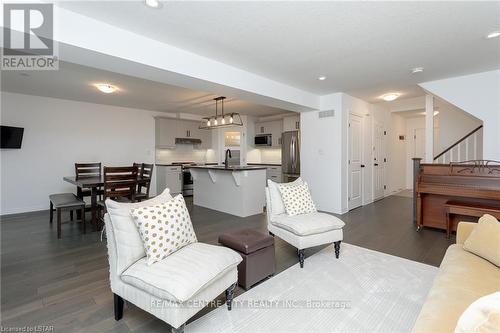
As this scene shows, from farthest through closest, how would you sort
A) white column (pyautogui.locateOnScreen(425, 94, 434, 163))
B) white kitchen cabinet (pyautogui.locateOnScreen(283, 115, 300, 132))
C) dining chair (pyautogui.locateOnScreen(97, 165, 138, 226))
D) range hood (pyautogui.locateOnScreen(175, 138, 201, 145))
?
range hood (pyautogui.locateOnScreen(175, 138, 201, 145)) < white kitchen cabinet (pyautogui.locateOnScreen(283, 115, 300, 132)) < white column (pyautogui.locateOnScreen(425, 94, 434, 163)) < dining chair (pyautogui.locateOnScreen(97, 165, 138, 226))

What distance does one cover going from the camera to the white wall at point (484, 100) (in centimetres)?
373

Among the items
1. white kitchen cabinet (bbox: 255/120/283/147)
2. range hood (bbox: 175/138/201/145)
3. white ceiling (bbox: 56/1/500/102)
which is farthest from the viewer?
white kitchen cabinet (bbox: 255/120/283/147)

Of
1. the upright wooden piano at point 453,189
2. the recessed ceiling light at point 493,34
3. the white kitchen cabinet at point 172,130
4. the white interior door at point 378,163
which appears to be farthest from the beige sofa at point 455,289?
the white kitchen cabinet at point 172,130

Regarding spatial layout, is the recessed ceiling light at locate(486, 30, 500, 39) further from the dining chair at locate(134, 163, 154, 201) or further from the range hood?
the range hood

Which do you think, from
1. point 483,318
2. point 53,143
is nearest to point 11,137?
point 53,143

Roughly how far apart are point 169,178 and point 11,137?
A: 3.27 metres

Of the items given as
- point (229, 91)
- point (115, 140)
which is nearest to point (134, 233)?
point (229, 91)

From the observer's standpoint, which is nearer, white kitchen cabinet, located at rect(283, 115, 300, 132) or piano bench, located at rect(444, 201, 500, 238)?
piano bench, located at rect(444, 201, 500, 238)

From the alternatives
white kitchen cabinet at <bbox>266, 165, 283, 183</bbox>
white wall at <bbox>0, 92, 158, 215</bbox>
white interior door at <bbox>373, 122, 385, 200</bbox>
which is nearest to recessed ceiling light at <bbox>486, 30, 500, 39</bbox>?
white interior door at <bbox>373, 122, 385, 200</bbox>

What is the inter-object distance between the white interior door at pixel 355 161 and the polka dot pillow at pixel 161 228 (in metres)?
4.18

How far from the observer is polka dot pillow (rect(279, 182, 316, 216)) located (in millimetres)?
2947

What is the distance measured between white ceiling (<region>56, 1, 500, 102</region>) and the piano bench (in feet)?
6.44

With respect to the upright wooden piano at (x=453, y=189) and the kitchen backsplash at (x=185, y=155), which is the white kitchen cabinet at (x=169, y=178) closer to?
the kitchen backsplash at (x=185, y=155)

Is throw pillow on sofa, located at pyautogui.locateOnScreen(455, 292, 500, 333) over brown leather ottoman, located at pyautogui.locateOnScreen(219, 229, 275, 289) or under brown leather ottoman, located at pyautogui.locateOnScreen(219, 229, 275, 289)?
over
